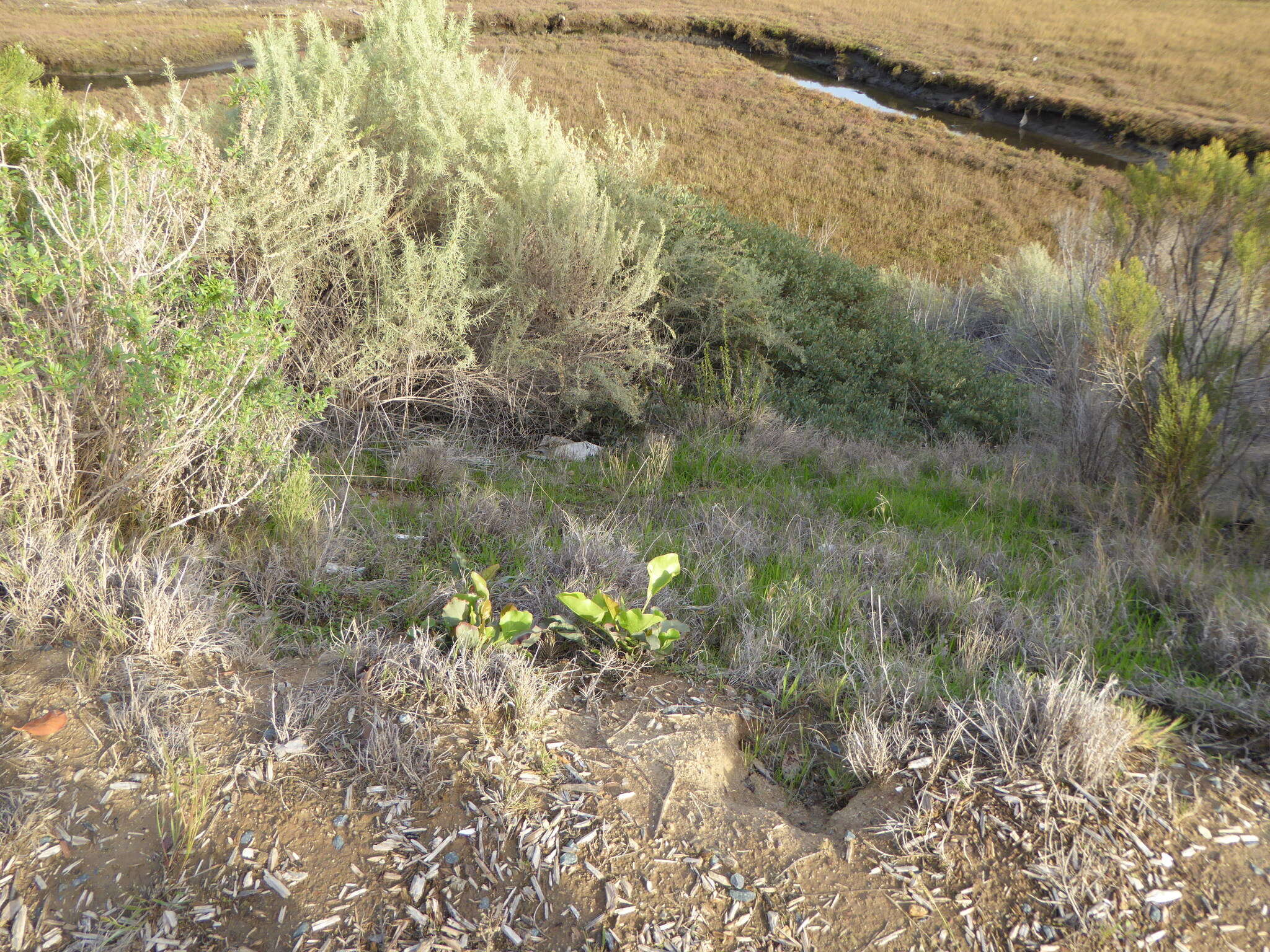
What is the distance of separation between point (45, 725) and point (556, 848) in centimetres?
131

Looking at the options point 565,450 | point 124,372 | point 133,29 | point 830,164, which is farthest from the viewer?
point 133,29

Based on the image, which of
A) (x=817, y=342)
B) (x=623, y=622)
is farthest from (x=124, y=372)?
(x=817, y=342)

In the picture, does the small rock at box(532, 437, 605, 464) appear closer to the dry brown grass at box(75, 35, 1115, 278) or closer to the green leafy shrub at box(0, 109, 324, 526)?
the green leafy shrub at box(0, 109, 324, 526)

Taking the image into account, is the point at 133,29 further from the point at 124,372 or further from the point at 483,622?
the point at 483,622

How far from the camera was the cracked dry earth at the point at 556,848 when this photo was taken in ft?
5.34

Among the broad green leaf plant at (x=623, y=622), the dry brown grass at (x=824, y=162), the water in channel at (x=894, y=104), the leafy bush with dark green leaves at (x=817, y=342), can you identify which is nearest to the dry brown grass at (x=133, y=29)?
the water in channel at (x=894, y=104)

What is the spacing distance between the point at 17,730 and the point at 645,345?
4.37 m

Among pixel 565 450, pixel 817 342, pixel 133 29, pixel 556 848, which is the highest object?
pixel 133 29

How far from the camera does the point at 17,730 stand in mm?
1941

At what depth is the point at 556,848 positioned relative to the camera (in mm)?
1784

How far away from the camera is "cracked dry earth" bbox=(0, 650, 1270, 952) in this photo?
1629mm

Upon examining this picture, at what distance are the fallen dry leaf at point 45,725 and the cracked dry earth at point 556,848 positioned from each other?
0.08 feet

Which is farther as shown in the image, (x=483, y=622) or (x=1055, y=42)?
(x=1055, y=42)

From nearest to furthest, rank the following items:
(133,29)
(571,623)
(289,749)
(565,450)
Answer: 1. (289,749)
2. (571,623)
3. (565,450)
4. (133,29)
